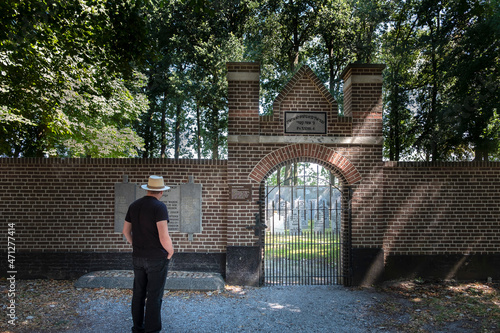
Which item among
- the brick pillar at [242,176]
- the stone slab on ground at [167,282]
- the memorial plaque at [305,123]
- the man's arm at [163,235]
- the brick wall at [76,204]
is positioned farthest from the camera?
the memorial plaque at [305,123]

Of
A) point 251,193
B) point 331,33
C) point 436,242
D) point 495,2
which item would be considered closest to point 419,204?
point 436,242

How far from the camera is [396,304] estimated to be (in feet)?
20.3

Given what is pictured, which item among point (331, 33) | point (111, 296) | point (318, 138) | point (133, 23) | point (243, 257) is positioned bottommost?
point (111, 296)

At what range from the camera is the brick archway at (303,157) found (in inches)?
294

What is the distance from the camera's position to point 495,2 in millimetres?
9695

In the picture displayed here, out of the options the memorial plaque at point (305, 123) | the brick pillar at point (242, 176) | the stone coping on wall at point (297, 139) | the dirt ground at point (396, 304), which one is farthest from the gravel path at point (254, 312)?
the memorial plaque at point (305, 123)

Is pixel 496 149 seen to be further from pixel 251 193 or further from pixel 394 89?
pixel 251 193

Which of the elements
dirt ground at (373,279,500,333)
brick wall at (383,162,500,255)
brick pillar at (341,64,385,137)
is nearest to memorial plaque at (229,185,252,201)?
brick pillar at (341,64,385,137)

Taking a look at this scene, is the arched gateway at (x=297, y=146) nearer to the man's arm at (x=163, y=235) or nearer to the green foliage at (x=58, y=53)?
the green foliage at (x=58, y=53)

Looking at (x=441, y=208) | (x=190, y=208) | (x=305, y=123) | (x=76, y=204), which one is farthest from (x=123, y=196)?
(x=441, y=208)

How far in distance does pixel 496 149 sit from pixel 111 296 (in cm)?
1347

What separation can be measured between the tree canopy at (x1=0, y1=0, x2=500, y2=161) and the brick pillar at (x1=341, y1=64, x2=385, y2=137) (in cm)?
395

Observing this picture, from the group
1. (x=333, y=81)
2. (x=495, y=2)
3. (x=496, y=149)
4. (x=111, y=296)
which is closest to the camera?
(x=111, y=296)

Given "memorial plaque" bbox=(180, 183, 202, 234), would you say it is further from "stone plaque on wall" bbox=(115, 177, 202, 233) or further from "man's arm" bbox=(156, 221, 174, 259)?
"man's arm" bbox=(156, 221, 174, 259)
